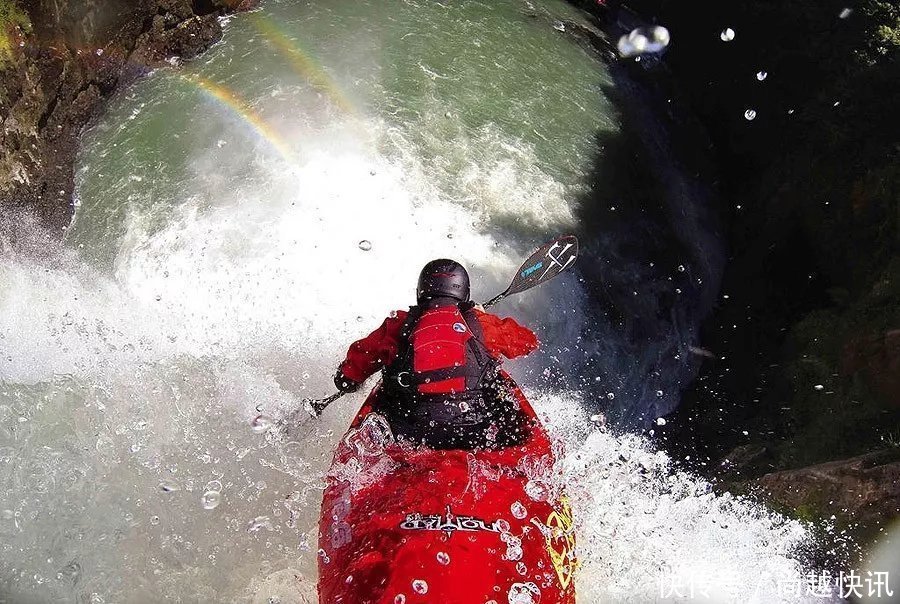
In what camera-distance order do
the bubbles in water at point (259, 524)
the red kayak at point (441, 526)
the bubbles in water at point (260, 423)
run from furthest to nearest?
the bubbles in water at point (260, 423)
the bubbles in water at point (259, 524)
the red kayak at point (441, 526)

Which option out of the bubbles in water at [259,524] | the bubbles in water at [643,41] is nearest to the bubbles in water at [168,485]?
the bubbles in water at [259,524]

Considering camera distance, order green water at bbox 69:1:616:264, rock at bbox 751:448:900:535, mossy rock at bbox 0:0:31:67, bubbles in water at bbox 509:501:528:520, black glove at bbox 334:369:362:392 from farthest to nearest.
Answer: green water at bbox 69:1:616:264, mossy rock at bbox 0:0:31:67, rock at bbox 751:448:900:535, black glove at bbox 334:369:362:392, bubbles in water at bbox 509:501:528:520

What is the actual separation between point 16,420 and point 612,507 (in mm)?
4455

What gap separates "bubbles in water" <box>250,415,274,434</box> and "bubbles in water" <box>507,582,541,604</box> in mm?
2796

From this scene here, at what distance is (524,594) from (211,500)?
2.59 meters

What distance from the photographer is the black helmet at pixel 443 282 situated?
12.8ft

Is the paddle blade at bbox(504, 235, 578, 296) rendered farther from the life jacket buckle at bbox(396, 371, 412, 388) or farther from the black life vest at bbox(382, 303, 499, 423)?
the life jacket buckle at bbox(396, 371, 412, 388)

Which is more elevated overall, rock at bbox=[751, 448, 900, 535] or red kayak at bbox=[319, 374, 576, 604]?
red kayak at bbox=[319, 374, 576, 604]

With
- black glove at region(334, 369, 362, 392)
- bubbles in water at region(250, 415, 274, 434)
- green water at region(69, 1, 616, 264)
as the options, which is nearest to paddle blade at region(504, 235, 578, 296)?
black glove at region(334, 369, 362, 392)

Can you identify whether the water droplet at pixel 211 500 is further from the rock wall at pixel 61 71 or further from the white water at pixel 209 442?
the rock wall at pixel 61 71

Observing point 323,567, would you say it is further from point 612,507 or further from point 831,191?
point 831,191

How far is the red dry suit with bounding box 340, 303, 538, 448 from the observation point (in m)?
3.34

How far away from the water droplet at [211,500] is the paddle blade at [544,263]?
2.77m

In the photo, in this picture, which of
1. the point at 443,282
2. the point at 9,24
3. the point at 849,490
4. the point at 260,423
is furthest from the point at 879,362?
the point at 9,24
